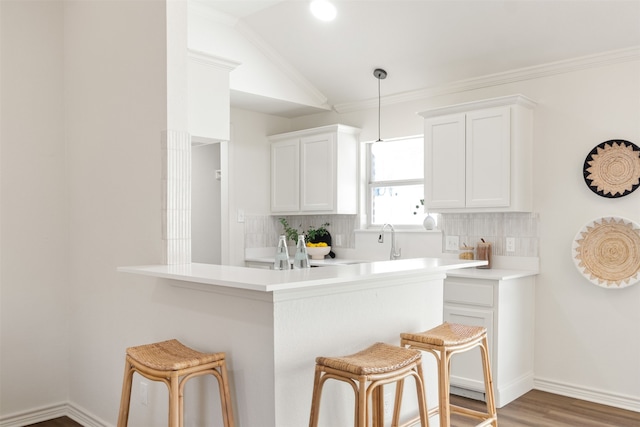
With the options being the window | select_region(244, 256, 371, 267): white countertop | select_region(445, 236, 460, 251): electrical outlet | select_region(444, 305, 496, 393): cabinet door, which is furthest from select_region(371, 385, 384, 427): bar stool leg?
the window

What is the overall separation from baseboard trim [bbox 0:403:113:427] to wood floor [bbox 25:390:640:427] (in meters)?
0.05

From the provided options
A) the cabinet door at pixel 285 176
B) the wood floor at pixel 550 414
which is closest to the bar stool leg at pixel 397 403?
the wood floor at pixel 550 414

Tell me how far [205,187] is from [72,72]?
2.60 meters

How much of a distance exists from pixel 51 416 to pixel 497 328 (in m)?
2.97

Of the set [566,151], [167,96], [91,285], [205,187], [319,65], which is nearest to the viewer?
[167,96]

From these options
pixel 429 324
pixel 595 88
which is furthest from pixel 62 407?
pixel 595 88

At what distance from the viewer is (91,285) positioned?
3293 mm

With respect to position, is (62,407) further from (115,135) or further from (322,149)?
(322,149)

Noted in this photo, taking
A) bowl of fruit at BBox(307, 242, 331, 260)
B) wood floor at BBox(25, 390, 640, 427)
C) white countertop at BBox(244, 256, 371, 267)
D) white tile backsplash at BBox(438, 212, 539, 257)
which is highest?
white tile backsplash at BBox(438, 212, 539, 257)

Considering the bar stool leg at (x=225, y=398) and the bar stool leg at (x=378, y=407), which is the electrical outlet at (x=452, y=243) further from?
the bar stool leg at (x=225, y=398)

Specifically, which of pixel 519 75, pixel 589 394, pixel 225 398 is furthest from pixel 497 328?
pixel 225 398

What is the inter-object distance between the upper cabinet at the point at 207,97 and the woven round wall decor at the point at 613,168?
256 cm

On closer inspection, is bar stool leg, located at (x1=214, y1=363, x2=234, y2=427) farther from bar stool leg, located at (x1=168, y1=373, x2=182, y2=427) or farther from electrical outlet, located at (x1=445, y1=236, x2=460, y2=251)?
electrical outlet, located at (x1=445, y1=236, x2=460, y2=251)

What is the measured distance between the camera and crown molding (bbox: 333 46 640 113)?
366 cm
